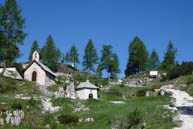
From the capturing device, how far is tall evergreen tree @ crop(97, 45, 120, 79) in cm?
6788

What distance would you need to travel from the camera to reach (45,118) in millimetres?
22859

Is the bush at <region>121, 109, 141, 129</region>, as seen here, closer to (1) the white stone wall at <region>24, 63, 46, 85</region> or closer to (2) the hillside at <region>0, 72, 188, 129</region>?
(2) the hillside at <region>0, 72, 188, 129</region>

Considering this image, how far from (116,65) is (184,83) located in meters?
26.8

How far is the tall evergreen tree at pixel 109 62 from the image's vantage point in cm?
→ 6788

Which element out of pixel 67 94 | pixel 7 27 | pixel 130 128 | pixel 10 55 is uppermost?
pixel 7 27

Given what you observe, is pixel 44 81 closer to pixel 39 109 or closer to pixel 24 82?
pixel 24 82

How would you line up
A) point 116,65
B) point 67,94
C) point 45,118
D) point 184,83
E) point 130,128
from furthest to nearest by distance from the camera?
1. point 116,65
2. point 184,83
3. point 67,94
4. point 45,118
5. point 130,128

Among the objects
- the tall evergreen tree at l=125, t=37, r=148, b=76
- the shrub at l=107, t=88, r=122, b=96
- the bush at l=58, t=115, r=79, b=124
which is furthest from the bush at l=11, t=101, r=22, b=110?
the tall evergreen tree at l=125, t=37, r=148, b=76

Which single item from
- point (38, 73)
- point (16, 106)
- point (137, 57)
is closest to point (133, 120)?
point (16, 106)

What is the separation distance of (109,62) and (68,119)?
4487 cm

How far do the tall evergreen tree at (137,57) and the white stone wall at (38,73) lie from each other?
128ft

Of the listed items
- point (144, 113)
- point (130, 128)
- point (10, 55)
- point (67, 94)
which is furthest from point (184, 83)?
point (10, 55)

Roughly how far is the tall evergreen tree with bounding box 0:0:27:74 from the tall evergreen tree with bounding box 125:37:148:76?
141ft

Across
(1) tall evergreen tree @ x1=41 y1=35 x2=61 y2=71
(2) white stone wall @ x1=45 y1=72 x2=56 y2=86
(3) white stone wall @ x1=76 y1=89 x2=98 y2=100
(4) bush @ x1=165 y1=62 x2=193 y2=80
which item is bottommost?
(3) white stone wall @ x1=76 y1=89 x2=98 y2=100
